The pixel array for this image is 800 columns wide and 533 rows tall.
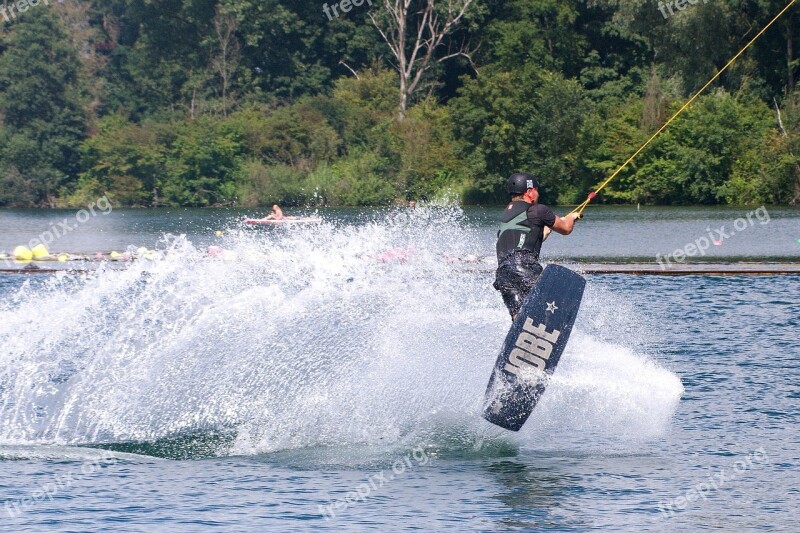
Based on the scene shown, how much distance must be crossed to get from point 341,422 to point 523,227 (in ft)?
8.42

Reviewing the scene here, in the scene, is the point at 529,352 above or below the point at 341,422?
A: above

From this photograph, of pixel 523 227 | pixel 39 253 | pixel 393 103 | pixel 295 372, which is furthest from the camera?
pixel 393 103

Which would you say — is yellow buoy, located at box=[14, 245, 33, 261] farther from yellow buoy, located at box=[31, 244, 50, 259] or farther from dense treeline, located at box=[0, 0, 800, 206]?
dense treeline, located at box=[0, 0, 800, 206]

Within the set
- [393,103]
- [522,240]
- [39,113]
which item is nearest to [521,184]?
[522,240]

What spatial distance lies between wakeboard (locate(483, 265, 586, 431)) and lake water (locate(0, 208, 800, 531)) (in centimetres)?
54

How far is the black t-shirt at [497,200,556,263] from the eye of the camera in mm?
11414

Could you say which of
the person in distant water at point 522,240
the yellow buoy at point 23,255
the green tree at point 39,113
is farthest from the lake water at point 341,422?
the green tree at point 39,113

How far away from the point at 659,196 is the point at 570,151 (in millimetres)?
5528

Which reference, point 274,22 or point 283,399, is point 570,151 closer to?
point 274,22

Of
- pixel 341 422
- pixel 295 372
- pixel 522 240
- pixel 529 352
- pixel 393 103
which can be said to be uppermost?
pixel 522 240

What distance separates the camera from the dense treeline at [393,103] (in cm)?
5719

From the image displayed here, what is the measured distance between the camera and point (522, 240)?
11453 millimetres

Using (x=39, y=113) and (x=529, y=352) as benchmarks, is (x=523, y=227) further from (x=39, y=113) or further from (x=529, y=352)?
(x=39, y=113)

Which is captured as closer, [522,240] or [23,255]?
[522,240]
